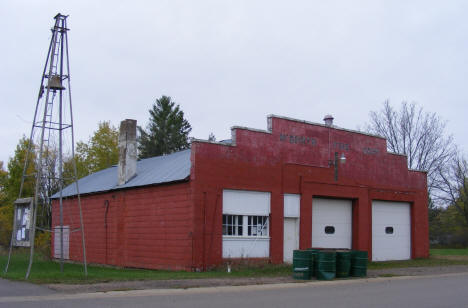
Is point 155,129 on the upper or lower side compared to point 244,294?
upper

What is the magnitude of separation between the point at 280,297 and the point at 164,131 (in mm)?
53199

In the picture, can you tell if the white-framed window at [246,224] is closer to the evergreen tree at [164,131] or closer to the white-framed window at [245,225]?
the white-framed window at [245,225]

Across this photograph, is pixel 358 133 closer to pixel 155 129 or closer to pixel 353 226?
pixel 353 226

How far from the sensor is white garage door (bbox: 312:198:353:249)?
24.5 metres

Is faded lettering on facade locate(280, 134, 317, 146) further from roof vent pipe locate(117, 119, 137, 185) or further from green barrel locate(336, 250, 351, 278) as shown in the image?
roof vent pipe locate(117, 119, 137, 185)

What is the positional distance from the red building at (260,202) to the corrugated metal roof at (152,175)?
4.3 inches

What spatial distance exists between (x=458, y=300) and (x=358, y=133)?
48.2 feet

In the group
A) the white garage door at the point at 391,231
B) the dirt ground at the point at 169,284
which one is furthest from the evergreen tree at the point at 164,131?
the dirt ground at the point at 169,284

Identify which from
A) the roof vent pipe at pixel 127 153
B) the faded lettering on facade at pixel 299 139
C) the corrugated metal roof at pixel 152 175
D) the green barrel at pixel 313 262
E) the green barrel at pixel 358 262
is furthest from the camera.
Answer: the roof vent pipe at pixel 127 153

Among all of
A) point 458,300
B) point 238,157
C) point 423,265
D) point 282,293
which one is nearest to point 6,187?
point 238,157

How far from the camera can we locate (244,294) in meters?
13.8

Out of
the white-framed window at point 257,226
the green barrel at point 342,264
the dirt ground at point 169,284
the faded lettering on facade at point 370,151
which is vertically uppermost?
the faded lettering on facade at point 370,151

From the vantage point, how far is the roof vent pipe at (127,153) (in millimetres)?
25906

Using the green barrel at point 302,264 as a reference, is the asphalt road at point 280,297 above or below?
below
